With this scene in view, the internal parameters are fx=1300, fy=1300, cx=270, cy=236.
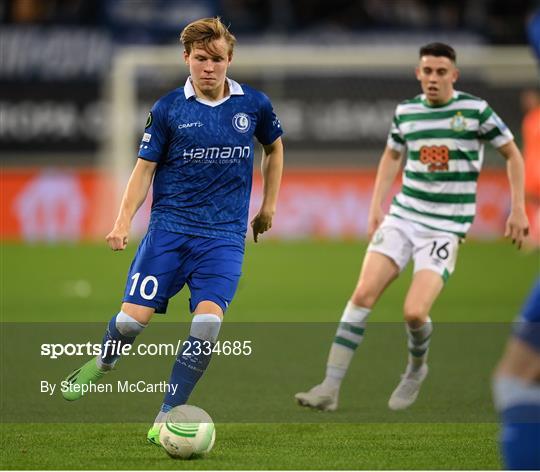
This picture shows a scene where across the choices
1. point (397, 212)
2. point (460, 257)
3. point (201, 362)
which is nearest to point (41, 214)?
Answer: point (460, 257)

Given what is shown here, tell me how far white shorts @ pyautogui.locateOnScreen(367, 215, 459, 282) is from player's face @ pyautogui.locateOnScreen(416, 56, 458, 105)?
0.81 metres

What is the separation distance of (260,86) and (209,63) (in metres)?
15.8

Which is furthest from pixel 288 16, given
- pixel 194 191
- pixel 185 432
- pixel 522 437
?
pixel 522 437

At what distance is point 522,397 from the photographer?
13.8 ft

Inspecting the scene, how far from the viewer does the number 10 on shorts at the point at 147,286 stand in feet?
22.1

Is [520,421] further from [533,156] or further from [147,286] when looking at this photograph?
[533,156]

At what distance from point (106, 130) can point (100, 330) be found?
11517 millimetres

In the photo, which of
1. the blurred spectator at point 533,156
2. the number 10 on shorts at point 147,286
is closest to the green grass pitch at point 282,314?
the blurred spectator at point 533,156

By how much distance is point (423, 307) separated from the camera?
7781 mm

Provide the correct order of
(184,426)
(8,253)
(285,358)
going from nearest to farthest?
(184,426) → (285,358) → (8,253)

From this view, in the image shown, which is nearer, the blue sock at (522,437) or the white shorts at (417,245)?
the blue sock at (522,437)

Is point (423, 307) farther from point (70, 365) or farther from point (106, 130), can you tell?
point (106, 130)

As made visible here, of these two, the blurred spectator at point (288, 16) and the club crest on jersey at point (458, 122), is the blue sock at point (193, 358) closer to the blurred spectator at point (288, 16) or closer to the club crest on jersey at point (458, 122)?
the club crest on jersey at point (458, 122)

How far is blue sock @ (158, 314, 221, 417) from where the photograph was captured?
6.55 metres
